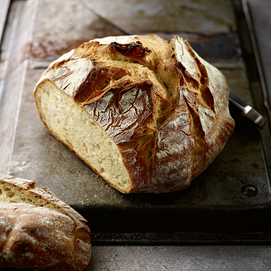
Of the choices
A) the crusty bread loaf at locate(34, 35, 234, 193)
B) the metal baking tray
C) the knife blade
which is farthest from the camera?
the knife blade

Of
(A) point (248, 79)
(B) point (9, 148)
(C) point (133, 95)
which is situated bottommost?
(B) point (9, 148)

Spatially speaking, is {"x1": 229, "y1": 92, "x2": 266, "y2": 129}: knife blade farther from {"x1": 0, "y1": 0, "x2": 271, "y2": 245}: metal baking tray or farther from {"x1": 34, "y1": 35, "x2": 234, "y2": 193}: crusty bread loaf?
{"x1": 34, "y1": 35, "x2": 234, "y2": 193}: crusty bread loaf

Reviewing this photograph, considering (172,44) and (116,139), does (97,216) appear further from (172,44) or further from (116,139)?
(172,44)

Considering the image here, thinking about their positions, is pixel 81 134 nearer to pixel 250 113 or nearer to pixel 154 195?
pixel 154 195

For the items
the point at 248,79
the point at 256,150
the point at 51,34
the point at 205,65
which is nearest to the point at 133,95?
the point at 205,65

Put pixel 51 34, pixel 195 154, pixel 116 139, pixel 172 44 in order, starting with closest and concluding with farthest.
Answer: pixel 116 139 → pixel 195 154 → pixel 172 44 → pixel 51 34

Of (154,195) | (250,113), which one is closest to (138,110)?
(154,195)

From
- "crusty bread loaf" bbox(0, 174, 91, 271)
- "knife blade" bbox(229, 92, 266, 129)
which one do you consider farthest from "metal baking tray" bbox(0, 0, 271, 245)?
"crusty bread loaf" bbox(0, 174, 91, 271)

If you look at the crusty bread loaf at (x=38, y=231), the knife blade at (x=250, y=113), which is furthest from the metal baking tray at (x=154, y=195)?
the crusty bread loaf at (x=38, y=231)
